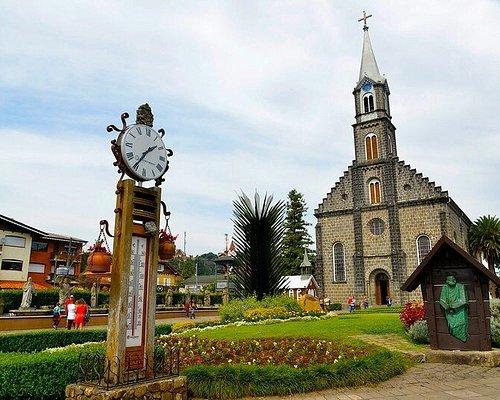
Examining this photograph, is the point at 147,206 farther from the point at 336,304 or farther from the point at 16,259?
the point at 16,259

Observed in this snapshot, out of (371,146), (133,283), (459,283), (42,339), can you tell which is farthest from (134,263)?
(371,146)

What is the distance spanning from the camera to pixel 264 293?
1927 centimetres

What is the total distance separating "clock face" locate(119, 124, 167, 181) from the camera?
6355 millimetres

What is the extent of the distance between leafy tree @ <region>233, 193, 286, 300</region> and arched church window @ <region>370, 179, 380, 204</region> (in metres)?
28.0

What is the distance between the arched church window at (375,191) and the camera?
145 feet

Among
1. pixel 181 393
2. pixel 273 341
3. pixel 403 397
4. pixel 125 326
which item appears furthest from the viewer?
pixel 273 341

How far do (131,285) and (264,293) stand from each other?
1371cm

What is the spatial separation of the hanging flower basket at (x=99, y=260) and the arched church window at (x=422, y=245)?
3916 centimetres

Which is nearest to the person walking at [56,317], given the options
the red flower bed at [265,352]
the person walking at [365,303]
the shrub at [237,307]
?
the shrub at [237,307]

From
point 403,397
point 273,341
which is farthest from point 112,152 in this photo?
point 273,341

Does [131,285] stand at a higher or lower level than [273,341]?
higher

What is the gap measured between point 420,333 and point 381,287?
3260cm

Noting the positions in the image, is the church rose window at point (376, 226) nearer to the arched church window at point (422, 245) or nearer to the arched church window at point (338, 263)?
the arched church window at point (338, 263)

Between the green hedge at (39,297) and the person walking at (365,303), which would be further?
the person walking at (365,303)
